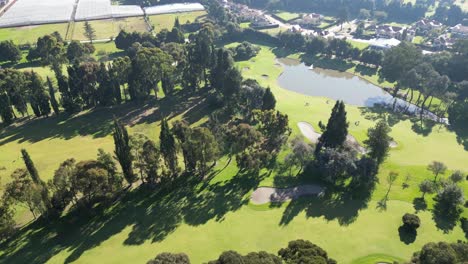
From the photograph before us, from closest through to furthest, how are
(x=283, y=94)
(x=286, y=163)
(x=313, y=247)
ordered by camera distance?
(x=313, y=247) → (x=286, y=163) → (x=283, y=94)

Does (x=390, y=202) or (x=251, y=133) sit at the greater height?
(x=251, y=133)

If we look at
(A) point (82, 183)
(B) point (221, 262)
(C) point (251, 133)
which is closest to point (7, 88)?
(A) point (82, 183)

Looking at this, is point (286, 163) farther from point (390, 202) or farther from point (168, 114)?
point (168, 114)

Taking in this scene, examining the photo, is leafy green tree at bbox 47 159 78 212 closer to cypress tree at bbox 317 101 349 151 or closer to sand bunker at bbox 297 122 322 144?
cypress tree at bbox 317 101 349 151

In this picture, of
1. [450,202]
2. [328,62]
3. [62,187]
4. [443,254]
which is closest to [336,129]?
[450,202]

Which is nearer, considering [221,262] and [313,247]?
[221,262]

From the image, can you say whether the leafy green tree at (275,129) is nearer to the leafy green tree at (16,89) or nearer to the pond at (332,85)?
the pond at (332,85)
